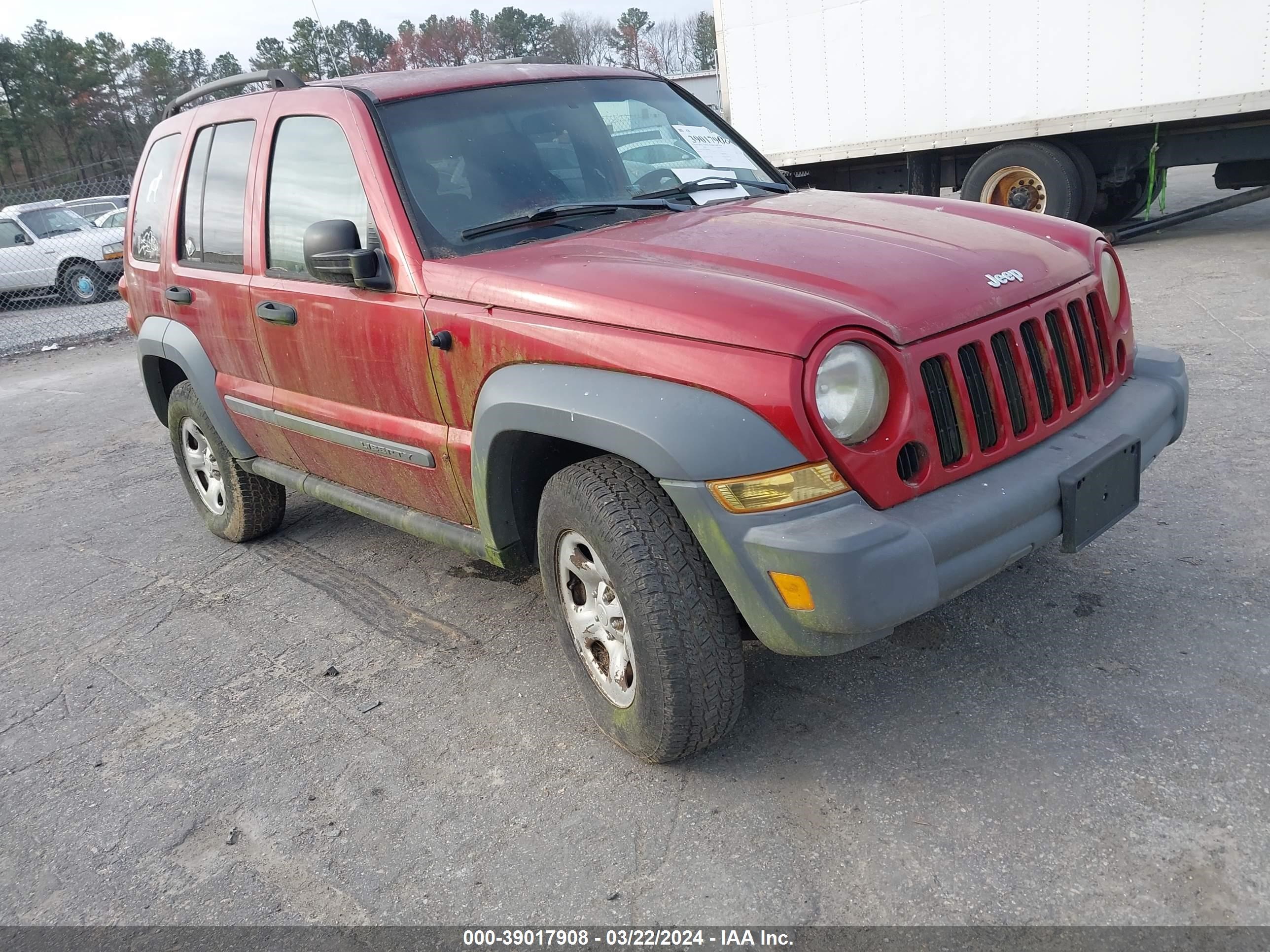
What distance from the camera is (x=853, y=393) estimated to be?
2443 mm

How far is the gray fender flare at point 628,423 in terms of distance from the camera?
2375 millimetres

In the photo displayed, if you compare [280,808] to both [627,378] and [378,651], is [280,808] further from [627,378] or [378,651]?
[627,378]

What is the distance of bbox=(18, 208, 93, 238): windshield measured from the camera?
17203 mm

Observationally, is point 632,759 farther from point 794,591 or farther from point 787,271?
point 787,271

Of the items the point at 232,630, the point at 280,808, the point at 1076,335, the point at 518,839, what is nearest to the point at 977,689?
the point at 1076,335

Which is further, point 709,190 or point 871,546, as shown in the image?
point 709,190

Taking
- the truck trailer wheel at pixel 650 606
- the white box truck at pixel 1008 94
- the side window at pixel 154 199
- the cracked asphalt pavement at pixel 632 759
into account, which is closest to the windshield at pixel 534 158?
the truck trailer wheel at pixel 650 606

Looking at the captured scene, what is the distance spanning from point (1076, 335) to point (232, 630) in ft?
10.9

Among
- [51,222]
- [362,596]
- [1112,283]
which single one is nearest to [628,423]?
[1112,283]

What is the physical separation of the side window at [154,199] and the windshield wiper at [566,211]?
2156 millimetres

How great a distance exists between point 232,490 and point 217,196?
55.1 inches

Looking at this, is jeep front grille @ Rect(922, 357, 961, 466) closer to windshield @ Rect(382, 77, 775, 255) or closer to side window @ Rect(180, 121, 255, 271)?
windshield @ Rect(382, 77, 775, 255)

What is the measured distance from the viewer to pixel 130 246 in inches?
203

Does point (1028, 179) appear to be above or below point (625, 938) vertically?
above
